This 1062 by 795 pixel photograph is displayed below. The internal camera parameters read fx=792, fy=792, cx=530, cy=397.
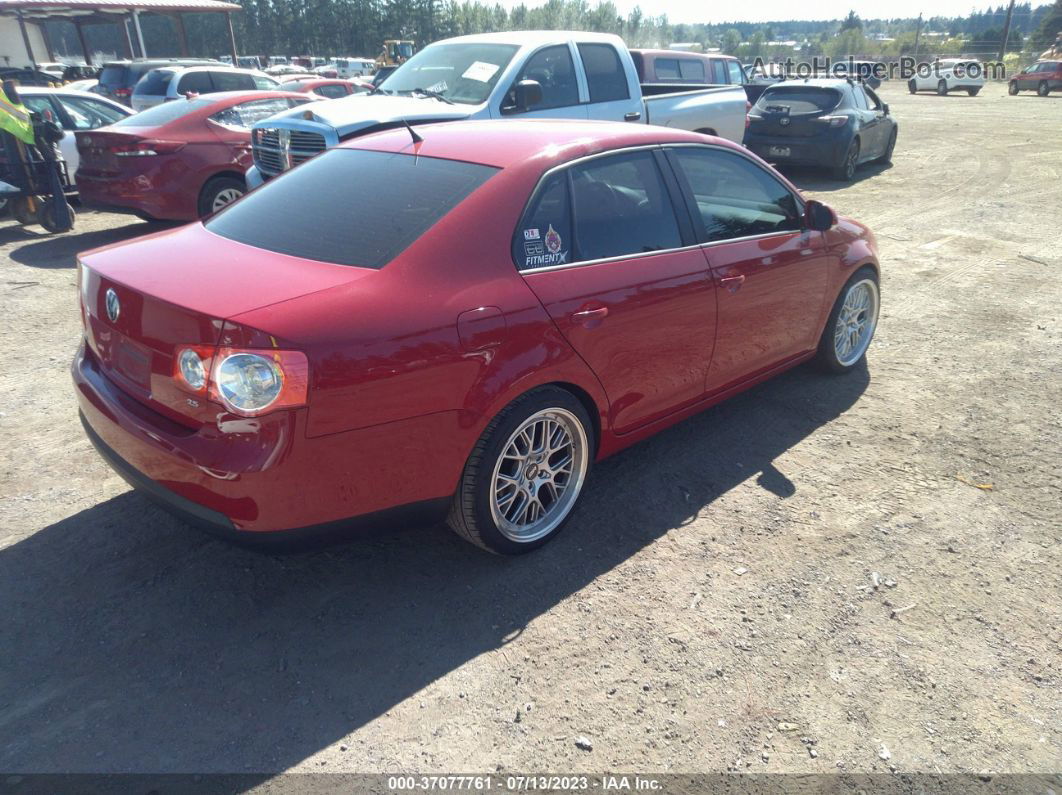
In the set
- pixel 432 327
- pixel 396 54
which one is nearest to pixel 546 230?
pixel 432 327

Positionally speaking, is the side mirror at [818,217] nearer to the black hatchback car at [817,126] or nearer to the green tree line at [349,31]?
the black hatchback car at [817,126]

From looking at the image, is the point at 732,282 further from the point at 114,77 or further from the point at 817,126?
the point at 114,77

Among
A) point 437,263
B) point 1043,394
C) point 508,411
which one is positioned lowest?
point 1043,394

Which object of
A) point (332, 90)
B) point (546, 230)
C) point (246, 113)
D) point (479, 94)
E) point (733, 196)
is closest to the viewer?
point (546, 230)

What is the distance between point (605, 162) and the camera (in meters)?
3.62

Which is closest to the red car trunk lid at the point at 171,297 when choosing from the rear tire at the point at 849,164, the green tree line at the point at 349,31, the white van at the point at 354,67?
the rear tire at the point at 849,164

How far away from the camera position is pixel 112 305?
2967mm

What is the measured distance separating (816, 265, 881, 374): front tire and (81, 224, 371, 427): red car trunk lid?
3401mm

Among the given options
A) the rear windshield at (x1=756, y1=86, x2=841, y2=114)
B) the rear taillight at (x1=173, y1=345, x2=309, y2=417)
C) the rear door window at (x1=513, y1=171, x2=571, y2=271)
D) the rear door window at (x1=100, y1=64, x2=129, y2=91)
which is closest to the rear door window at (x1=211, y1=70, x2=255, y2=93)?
the rear door window at (x1=100, y1=64, x2=129, y2=91)

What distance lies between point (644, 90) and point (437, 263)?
10.2m

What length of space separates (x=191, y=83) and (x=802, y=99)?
1072 centimetres

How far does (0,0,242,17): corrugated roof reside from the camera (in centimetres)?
2500

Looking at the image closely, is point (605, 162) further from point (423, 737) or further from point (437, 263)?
point (423, 737)

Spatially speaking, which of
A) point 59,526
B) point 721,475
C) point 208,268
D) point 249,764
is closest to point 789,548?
point 721,475
